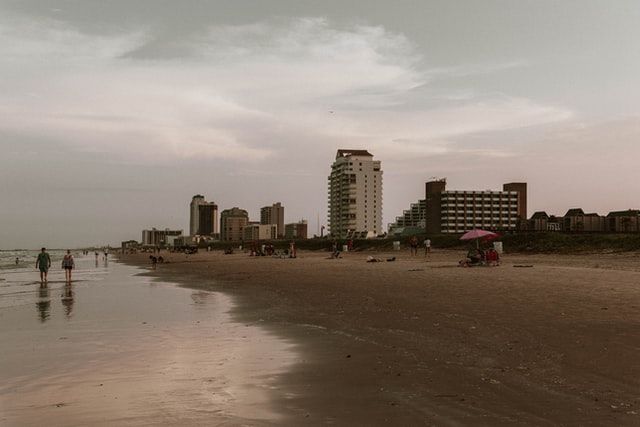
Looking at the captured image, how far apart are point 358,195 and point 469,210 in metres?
38.5

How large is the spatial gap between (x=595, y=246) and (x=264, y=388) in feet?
157

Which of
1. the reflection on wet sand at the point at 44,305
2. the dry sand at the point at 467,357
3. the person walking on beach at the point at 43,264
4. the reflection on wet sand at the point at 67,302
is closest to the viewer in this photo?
the dry sand at the point at 467,357

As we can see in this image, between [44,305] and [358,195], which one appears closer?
[44,305]

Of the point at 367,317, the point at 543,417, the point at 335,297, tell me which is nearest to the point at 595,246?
the point at 335,297

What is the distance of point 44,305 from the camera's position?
1975 cm

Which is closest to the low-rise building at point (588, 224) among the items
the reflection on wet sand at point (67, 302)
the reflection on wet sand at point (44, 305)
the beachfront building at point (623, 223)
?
the beachfront building at point (623, 223)

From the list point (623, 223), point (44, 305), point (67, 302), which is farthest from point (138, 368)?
point (623, 223)

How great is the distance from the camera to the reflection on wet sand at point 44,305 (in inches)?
645

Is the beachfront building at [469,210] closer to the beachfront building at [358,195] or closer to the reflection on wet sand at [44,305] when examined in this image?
the beachfront building at [358,195]

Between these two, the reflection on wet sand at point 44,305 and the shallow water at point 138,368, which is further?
the reflection on wet sand at point 44,305

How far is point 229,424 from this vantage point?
572 centimetres

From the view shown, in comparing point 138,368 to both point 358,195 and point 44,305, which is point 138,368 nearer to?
point 44,305

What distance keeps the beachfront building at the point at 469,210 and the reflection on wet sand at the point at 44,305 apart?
5807 inches

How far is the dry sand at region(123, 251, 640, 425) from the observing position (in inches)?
235
